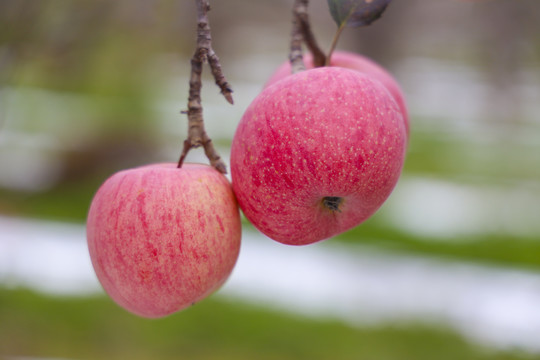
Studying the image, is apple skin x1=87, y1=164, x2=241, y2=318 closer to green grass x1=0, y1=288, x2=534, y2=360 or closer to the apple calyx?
the apple calyx

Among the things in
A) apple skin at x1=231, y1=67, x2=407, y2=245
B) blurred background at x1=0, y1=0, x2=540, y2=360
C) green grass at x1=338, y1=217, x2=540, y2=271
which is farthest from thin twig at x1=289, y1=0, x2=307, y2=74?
green grass at x1=338, y1=217, x2=540, y2=271

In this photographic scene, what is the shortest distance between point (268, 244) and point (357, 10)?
13.4 ft

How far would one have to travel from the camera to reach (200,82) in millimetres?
670

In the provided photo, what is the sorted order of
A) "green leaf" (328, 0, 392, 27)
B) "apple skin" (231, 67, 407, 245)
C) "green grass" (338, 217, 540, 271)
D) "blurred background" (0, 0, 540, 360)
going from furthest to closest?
"green grass" (338, 217, 540, 271) < "blurred background" (0, 0, 540, 360) < "green leaf" (328, 0, 392, 27) < "apple skin" (231, 67, 407, 245)

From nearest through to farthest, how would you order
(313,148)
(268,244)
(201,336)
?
(313,148) < (201,336) < (268,244)

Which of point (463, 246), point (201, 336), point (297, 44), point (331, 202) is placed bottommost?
point (201, 336)

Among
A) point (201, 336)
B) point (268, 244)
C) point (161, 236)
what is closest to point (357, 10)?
point (161, 236)

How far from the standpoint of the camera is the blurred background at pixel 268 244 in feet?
10.4

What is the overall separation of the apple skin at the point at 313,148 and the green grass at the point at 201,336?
2.67 meters

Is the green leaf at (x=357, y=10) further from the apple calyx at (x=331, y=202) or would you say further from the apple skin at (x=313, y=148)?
the apple calyx at (x=331, y=202)

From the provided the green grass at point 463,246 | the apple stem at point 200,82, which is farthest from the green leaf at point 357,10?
the green grass at point 463,246

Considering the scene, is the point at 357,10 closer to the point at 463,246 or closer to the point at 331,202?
the point at 331,202

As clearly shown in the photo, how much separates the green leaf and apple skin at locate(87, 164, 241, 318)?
27 centimetres

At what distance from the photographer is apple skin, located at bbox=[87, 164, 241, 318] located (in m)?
0.66
